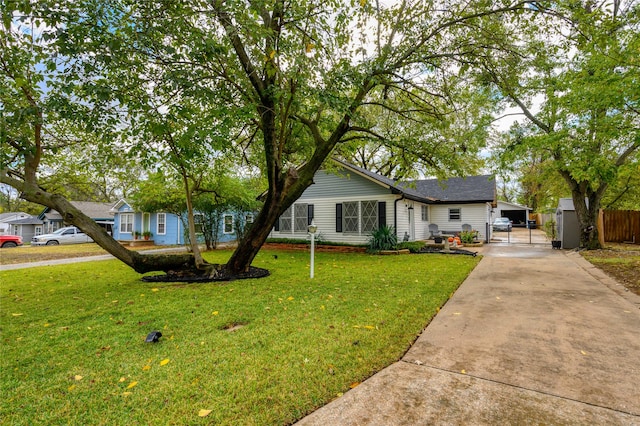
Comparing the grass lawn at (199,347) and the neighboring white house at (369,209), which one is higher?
the neighboring white house at (369,209)

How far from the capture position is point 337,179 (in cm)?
1475

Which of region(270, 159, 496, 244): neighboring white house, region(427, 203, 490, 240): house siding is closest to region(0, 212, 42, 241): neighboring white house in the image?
region(270, 159, 496, 244): neighboring white house

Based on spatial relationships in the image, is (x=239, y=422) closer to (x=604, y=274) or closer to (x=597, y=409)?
(x=597, y=409)

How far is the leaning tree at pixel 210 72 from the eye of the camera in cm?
461

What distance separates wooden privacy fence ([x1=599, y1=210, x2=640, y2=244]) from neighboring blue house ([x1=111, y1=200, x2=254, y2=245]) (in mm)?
21164

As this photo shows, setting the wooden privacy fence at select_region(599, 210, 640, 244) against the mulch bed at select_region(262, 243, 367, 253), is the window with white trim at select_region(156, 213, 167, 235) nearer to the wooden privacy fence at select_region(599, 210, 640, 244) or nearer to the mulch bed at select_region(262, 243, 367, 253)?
the mulch bed at select_region(262, 243, 367, 253)

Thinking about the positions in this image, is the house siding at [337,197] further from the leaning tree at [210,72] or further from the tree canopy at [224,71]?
the leaning tree at [210,72]

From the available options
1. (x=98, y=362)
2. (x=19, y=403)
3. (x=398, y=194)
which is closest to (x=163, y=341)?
(x=98, y=362)

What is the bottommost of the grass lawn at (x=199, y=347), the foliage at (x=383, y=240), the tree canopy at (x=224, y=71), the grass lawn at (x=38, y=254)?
the grass lawn at (x=38, y=254)

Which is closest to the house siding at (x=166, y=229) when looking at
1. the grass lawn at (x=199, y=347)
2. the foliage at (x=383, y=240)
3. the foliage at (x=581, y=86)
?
the foliage at (x=383, y=240)

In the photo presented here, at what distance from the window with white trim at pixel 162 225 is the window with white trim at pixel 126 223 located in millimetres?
2412

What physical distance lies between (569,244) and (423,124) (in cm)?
1060

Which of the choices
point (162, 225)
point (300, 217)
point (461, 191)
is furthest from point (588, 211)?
point (162, 225)

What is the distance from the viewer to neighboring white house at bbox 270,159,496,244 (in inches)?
531
